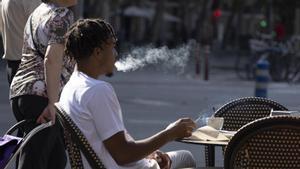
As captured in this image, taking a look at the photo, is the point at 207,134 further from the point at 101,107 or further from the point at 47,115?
the point at 47,115

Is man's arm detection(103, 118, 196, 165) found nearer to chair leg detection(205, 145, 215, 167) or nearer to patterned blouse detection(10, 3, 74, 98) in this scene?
patterned blouse detection(10, 3, 74, 98)

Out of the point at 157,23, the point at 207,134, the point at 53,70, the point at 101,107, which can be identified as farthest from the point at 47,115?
the point at 157,23

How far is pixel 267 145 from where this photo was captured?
4047 millimetres

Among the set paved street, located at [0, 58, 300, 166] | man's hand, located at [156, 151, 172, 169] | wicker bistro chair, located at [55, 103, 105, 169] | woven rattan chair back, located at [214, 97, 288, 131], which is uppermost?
wicker bistro chair, located at [55, 103, 105, 169]

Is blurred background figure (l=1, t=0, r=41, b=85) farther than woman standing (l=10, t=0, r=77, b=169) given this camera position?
Yes

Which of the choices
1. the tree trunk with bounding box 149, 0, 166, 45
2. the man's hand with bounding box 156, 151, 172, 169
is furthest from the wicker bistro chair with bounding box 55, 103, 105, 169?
the tree trunk with bounding box 149, 0, 166, 45

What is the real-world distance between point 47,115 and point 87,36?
4.03ft

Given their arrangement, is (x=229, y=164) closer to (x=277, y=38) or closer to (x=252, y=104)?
(x=252, y=104)

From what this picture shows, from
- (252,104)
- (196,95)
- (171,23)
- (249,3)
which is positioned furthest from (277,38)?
(171,23)

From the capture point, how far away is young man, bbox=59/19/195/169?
13.4 ft

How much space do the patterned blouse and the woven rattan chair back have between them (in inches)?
41.8

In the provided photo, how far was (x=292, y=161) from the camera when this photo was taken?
4.06 m

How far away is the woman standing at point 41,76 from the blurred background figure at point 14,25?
43 cm

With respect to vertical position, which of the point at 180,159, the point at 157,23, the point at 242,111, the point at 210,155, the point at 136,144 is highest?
the point at 136,144
